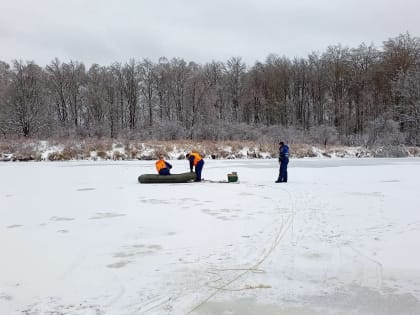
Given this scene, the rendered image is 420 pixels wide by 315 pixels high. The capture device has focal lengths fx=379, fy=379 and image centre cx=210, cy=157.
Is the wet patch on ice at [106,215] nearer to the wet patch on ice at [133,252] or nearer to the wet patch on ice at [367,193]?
the wet patch on ice at [133,252]

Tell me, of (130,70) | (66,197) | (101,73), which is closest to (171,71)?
(130,70)

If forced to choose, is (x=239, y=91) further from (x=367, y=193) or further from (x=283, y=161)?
(x=367, y=193)

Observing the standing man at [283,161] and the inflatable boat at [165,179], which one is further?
the inflatable boat at [165,179]

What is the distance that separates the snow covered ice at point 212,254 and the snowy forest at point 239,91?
32365 millimetres

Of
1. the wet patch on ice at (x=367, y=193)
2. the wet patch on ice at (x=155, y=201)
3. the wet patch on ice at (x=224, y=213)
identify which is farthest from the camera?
the wet patch on ice at (x=367, y=193)

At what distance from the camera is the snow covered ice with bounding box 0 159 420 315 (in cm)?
399

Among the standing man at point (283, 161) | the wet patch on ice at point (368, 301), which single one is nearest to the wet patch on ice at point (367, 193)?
the standing man at point (283, 161)

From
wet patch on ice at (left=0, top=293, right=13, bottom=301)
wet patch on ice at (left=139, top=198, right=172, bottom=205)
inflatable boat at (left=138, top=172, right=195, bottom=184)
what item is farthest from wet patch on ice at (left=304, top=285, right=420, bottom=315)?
inflatable boat at (left=138, top=172, right=195, bottom=184)

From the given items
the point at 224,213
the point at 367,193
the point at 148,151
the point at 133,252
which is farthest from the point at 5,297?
the point at 148,151

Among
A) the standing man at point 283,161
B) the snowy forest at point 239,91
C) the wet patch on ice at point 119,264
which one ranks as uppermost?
the snowy forest at point 239,91

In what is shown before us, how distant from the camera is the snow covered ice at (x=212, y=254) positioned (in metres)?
3.99

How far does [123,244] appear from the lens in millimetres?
6094

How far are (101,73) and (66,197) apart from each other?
48.5 meters

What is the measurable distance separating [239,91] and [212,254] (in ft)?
172
